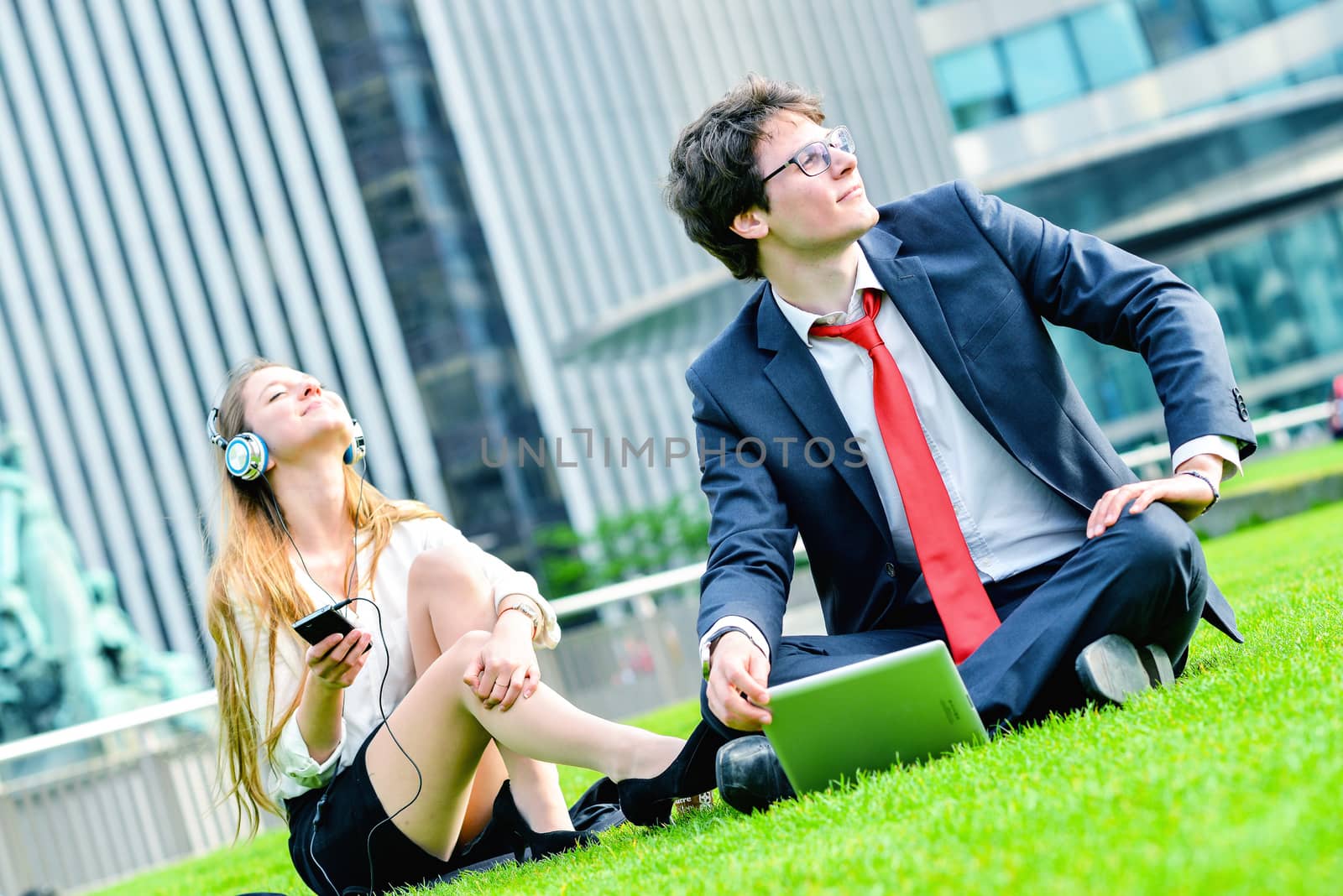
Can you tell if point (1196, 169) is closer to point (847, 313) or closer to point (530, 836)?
point (847, 313)

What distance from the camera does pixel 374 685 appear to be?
11.7 feet

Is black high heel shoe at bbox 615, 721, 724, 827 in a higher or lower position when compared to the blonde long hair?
lower

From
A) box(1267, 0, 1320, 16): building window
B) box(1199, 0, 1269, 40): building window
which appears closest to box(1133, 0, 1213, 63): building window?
box(1199, 0, 1269, 40): building window

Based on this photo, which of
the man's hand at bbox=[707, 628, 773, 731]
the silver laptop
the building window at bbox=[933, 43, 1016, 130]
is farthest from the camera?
the building window at bbox=[933, 43, 1016, 130]

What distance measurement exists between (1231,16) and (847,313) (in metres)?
31.5

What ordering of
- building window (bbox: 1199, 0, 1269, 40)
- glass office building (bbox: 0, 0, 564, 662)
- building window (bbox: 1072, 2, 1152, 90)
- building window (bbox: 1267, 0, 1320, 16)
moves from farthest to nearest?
glass office building (bbox: 0, 0, 564, 662)
building window (bbox: 1072, 2, 1152, 90)
building window (bbox: 1199, 0, 1269, 40)
building window (bbox: 1267, 0, 1320, 16)

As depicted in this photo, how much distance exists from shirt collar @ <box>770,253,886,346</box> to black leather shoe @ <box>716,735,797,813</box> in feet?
3.76

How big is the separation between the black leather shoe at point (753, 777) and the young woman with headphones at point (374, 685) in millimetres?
163

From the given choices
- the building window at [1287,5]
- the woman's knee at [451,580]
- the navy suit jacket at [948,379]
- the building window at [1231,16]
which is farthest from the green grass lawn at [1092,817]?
the building window at [1231,16]

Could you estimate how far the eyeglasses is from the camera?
3.57 metres

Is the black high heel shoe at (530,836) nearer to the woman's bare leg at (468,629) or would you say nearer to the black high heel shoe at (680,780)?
the woman's bare leg at (468,629)

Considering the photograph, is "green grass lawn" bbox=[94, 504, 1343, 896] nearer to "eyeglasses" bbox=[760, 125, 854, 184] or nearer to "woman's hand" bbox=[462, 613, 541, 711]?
"woman's hand" bbox=[462, 613, 541, 711]

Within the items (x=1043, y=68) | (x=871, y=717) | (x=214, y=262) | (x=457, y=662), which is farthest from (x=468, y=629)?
(x=214, y=262)

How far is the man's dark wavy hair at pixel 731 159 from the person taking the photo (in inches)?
145
